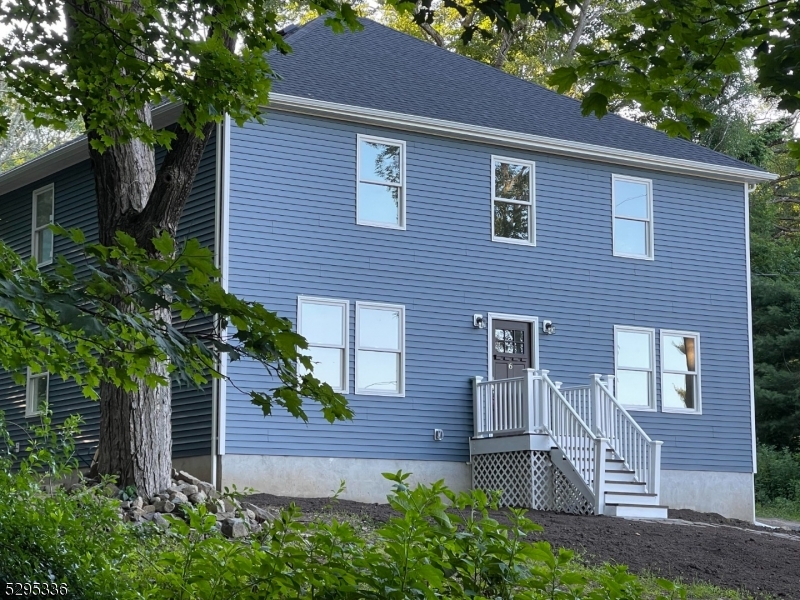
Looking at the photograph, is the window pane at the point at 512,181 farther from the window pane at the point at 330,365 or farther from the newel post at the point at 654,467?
the newel post at the point at 654,467

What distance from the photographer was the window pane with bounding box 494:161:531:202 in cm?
1834

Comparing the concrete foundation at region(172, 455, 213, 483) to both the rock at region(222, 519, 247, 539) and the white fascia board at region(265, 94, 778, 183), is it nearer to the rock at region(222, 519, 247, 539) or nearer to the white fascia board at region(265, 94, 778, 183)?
the white fascia board at region(265, 94, 778, 183)

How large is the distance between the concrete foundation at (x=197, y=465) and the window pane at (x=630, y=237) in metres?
8.15

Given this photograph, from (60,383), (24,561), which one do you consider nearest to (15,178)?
(60,383)

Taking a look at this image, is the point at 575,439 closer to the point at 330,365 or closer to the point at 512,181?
the point at 330,365

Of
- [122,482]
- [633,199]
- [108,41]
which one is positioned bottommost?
[122,482]

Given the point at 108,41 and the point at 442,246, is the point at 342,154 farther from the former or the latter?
the point at 108,41

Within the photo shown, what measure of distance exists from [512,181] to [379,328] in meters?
3.63

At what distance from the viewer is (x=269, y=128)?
16312 millimetres

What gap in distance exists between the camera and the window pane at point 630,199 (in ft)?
63.6

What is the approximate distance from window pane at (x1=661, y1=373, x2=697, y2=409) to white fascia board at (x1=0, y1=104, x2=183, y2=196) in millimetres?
9406

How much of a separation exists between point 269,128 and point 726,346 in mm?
9221

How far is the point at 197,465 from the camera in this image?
1555 cm

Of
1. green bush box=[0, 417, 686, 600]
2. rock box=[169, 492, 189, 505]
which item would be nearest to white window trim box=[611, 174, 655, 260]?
rock box=[169, 492, 189, 505]
